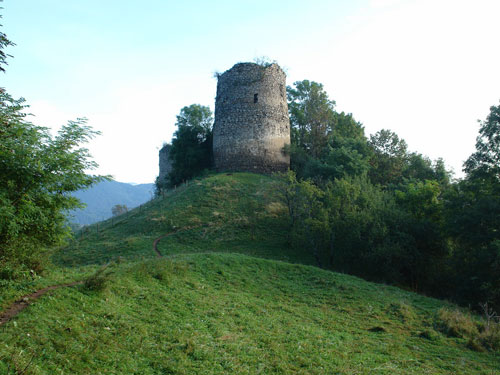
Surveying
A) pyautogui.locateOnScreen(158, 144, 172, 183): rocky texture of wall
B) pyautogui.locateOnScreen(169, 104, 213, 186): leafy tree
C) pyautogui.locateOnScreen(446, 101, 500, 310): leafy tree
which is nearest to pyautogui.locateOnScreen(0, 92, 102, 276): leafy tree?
pyautogui.locateOnScreen(446, 101, 500, 310): leafy tree

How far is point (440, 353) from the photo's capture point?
868 centimetres

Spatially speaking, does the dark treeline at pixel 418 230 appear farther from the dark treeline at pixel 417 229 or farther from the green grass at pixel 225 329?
the green grass at pixel 225 329

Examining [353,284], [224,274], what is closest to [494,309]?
[353,284]

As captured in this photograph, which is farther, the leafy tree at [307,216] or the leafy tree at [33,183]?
the leafy tree at [307,216]

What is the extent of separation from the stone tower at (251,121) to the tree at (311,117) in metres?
3.34

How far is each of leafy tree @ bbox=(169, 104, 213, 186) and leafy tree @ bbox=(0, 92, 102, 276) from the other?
85.2 feet

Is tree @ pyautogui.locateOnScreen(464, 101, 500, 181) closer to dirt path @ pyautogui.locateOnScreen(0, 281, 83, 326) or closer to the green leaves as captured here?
dirt path @ pyautogui.locateOnScreen(0, 281, 83, 326)

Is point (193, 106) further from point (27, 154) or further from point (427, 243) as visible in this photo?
point (27, 154)

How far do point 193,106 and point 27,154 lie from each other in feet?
101

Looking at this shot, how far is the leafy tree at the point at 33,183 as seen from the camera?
6.57 metres

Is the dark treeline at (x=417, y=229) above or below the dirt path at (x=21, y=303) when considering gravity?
above

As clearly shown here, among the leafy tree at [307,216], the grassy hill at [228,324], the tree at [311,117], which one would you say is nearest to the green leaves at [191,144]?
the tree at [311,117]

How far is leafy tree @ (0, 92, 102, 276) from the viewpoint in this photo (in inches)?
259

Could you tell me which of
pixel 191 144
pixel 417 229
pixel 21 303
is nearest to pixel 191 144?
pixel 191 144
